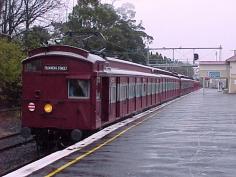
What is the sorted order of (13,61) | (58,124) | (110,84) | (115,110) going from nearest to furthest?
(58,124) < (110,84) < (115,110) < (13,61)

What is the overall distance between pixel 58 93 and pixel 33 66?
1183 mm

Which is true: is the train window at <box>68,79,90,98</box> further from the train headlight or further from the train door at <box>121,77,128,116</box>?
the train door at <box>121,77,128,116</box>

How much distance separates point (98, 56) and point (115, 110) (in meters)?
3.13

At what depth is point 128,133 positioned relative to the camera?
17438 mm

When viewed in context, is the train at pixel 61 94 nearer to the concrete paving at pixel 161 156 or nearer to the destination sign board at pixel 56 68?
the destination sign board at pixel 56 68

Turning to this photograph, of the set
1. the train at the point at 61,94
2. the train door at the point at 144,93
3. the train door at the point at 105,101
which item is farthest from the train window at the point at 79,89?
the train door at the point at 144,93

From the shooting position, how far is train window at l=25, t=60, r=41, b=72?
16.2m

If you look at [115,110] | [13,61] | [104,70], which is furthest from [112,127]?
[13,61]

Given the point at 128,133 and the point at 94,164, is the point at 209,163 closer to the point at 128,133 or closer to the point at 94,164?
the point at 94,164

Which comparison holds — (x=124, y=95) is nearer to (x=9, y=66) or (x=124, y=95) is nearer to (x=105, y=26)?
(x=9, y=66)

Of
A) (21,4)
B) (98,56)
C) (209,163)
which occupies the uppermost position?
(21,4)

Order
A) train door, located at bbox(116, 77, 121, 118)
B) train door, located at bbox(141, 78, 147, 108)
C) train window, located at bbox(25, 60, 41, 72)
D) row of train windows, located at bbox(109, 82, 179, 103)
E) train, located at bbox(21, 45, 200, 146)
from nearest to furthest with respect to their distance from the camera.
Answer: train, located at bbox(21, 45, 200, 146)
train window, located at bbox(25, 60, 41, 72)
row of train windows, located at bbox(109, 82, 179, 103)
train door, located at bbox(116, 77, 121, 118)
train door, located at bbox(141, 78, 147, 108)

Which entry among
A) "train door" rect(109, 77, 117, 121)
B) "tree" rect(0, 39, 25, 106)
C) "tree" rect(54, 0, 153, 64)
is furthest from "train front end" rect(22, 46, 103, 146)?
"tree" rect(54, 0, 153, 64)

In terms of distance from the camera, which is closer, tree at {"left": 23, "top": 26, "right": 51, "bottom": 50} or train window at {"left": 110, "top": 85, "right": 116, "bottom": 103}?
train window at {"left": 110, "top": 85, "right": 116, "bottom": 103}
